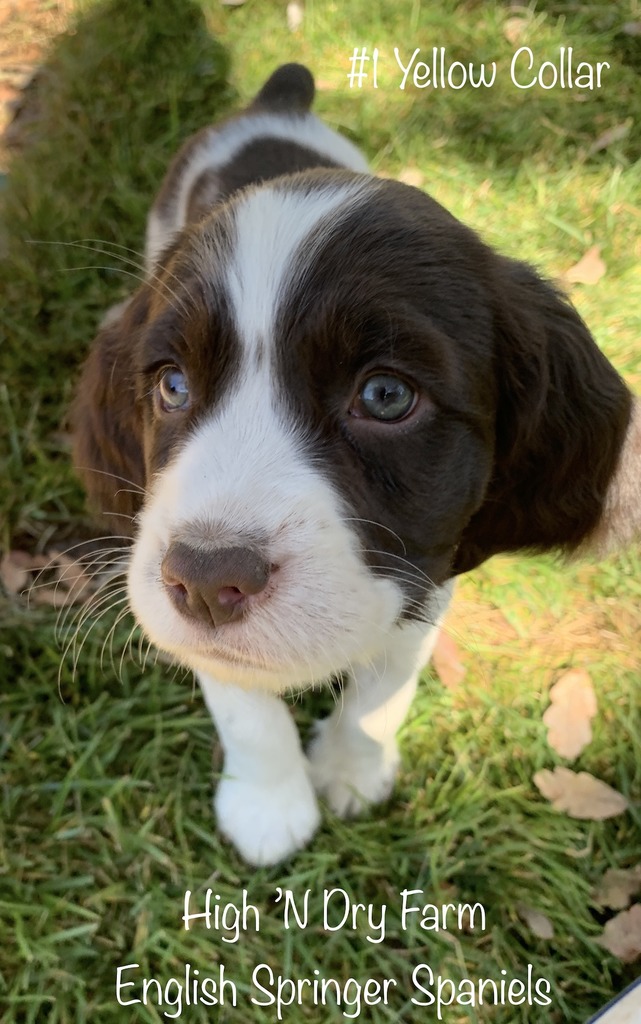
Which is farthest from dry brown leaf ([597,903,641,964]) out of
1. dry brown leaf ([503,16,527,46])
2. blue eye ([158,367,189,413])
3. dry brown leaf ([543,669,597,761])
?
dry brown leaf ([503,16,527,46])

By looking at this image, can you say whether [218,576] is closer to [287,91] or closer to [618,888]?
[618,888]

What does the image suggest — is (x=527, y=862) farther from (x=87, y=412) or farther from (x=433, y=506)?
(x=87, y=412)

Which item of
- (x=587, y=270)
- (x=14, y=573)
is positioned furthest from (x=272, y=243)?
(x=587, y=270)

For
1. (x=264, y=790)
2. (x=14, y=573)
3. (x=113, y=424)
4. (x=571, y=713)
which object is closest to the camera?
(x=113, y=424)

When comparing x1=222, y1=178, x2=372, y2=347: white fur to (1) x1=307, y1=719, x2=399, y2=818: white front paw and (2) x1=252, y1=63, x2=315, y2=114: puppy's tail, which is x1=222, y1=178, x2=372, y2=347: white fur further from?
(2) x1=252, y1=63, x2=315, y2=114: puppy's tail

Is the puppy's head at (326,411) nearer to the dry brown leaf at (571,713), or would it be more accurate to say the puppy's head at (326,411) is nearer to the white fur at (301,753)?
the white fur at (301,753)

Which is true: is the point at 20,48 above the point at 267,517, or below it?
above

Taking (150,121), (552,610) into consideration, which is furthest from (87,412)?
(150,121)
